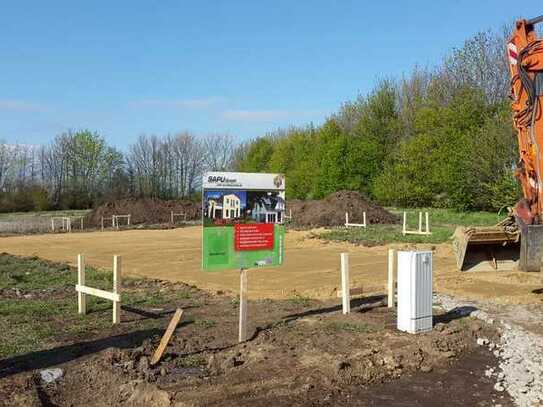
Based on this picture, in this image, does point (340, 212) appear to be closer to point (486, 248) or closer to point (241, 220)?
point (486, 248)

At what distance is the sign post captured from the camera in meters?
8.02

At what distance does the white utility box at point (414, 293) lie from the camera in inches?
341

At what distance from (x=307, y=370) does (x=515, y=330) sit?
3999 millimetres

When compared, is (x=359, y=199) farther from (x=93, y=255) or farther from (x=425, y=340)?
(x=425, y=340)

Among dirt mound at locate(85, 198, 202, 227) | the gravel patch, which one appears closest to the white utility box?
the gravel patch

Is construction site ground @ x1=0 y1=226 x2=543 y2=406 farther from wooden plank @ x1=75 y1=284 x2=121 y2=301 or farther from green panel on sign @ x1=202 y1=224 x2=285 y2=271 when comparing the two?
green panel on sign @ x1=202 y1=224 x2=285 y2=271

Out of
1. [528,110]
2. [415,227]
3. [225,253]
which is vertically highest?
[528,110]

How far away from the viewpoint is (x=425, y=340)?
8203 mm

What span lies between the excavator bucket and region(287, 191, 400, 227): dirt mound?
28819mm

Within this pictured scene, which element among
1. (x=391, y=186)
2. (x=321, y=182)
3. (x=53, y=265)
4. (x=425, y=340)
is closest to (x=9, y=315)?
(x=425, y=340)

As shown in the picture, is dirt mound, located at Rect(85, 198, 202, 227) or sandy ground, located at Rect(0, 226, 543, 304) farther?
dirt mound, located at Rect(85, 198, 202, 227)

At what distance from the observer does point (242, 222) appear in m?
8.34

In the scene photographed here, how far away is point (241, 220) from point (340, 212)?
122ft

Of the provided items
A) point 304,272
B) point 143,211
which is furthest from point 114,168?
point 304,272
